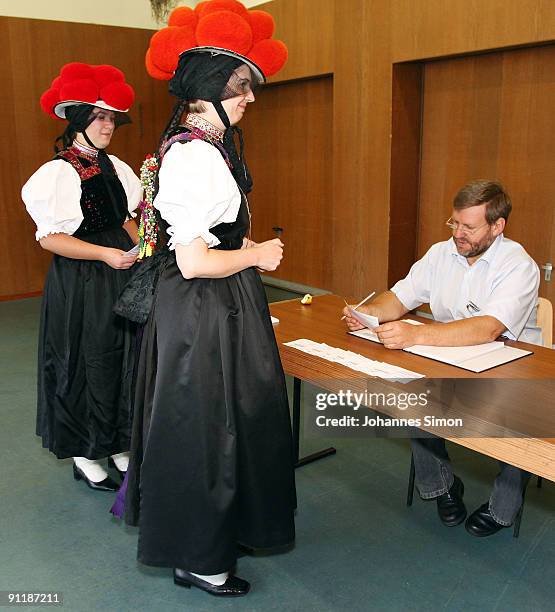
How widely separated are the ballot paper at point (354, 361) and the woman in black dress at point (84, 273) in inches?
30.0

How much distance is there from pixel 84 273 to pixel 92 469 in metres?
0.86

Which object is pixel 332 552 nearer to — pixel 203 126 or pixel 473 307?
pixel 473 307

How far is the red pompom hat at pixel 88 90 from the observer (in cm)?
252

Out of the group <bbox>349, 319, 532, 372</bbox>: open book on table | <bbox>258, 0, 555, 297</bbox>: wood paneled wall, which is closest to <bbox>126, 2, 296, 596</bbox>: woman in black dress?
<bbox>349, 319, 532, 372</bbox>: open book on table

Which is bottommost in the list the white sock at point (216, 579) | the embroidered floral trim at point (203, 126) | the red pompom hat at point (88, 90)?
the white sock at point (216, 579)

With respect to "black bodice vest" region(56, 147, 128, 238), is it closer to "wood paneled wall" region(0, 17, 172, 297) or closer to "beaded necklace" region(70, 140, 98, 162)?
"beaded necklace" region(70, 140, 98, 162)

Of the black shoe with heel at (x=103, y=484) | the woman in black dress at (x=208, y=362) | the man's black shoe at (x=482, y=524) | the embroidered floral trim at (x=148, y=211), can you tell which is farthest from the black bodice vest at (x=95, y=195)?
the man's black shoe at (x=482, y=524)

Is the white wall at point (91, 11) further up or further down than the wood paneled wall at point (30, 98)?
further up

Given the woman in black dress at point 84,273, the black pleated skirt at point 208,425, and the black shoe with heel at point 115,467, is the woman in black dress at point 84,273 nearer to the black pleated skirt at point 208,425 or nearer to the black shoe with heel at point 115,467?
the black shoe with heel at point 115,467

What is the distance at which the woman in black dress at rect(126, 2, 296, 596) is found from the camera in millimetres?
1693

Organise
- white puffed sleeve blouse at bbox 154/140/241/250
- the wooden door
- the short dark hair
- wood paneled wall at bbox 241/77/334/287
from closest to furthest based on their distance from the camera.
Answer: white puffed sleeve blouse at bbox 154/140/241/250, the short dark hair, the wooden door, wood paneled wall at bbox 241/77/334/287

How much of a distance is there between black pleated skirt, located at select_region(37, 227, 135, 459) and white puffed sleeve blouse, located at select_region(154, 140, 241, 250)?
95 cm

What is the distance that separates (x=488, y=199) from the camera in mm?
2287

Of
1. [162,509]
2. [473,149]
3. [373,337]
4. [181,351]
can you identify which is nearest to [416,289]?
[373,337]
